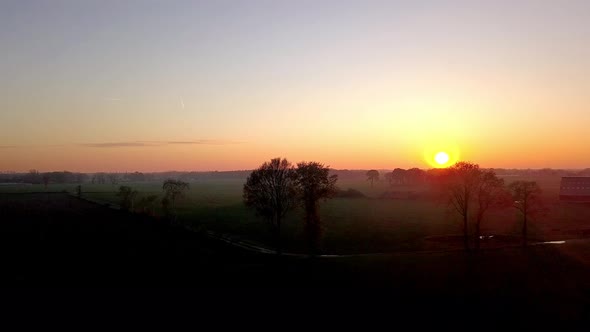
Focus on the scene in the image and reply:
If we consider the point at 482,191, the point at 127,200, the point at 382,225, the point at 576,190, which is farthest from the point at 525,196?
the point at 127,200

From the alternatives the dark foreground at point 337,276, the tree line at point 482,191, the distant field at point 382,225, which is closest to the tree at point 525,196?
the tree line at point 482,191

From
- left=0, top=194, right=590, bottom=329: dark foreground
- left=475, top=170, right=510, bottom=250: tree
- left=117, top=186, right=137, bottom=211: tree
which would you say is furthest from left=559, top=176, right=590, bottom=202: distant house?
left=117, top=186, right=137, bottom=211: tree

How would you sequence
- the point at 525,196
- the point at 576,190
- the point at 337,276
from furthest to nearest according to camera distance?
the point at 576,190 → the point at 525,196 → the point at 337,276

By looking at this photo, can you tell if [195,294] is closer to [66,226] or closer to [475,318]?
[475,318]

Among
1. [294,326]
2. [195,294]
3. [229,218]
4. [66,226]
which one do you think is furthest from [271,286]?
[229,218]

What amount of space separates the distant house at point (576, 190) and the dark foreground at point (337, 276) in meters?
63.9

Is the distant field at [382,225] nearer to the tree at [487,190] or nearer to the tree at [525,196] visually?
the tree at [525,196]

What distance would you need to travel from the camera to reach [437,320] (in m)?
25.6

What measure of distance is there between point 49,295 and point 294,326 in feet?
51.1

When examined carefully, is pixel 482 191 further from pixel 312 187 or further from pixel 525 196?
pixel 312 187

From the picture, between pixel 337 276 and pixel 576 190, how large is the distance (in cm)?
9307

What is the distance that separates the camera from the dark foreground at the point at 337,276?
91.8 feet

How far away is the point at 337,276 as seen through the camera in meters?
36.5

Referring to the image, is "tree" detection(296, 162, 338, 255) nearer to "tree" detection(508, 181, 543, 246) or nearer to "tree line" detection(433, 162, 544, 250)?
"tree line" detection(433, 162, 544, 250)
